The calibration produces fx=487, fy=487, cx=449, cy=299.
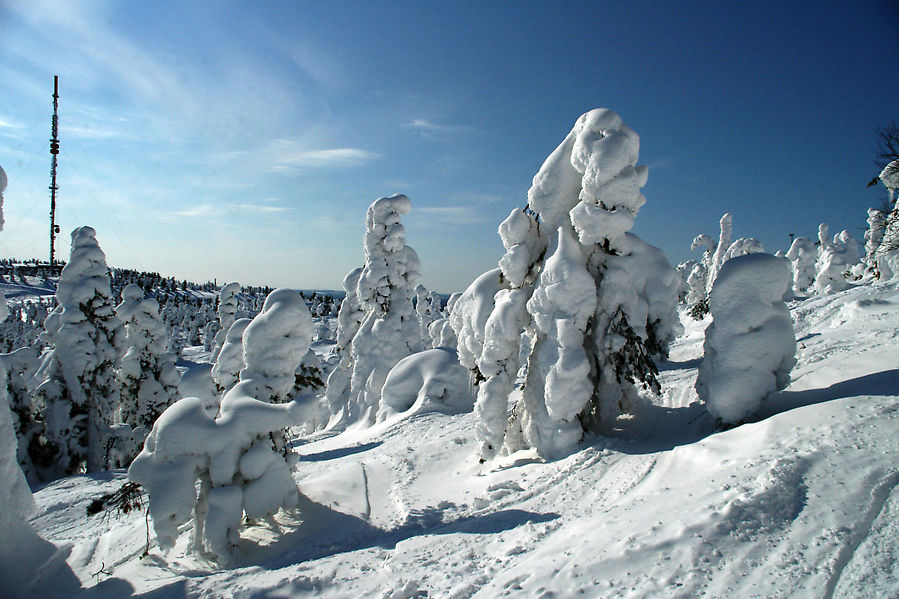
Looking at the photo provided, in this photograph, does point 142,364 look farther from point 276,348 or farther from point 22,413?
point 276,348

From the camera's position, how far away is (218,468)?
8.23 meters

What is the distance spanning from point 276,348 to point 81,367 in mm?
14856

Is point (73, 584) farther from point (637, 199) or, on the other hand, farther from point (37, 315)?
point (37, 315)

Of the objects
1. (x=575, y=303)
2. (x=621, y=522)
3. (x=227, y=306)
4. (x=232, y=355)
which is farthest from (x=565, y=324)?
(x=227, y=306)

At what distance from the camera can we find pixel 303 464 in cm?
1456

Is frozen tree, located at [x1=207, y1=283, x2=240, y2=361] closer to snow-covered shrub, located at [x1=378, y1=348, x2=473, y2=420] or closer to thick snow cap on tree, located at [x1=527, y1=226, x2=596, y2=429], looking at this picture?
snow-covered shrub, located at [x1=378, y1=348, x2=473, y2=420]

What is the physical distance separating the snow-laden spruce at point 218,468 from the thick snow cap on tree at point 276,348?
0.39 meters

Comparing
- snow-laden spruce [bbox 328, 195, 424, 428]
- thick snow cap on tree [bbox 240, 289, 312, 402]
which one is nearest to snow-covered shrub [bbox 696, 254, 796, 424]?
thick snow cap on tree [bbox 240, 289, 312, 402]

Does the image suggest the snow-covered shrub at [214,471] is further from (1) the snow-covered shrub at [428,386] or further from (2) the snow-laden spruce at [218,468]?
(1) the snow-covered shrub at [428,386]

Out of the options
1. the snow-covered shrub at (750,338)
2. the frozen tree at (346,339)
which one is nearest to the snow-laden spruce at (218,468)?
the snow-covered shrub at (750,338)

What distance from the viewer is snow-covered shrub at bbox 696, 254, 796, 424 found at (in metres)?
8.42

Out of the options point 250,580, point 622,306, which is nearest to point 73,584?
point 250,580

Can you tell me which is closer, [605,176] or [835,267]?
[605,176]

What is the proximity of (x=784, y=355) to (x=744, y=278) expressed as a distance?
59.0 inches
